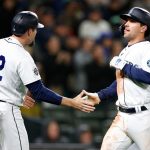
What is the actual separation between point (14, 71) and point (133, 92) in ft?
3.85

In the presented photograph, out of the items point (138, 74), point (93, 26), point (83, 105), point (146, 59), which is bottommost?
point (93, 26)

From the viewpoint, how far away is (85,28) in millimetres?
12234

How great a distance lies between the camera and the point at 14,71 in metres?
6.43

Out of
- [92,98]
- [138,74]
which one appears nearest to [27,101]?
[92,98]

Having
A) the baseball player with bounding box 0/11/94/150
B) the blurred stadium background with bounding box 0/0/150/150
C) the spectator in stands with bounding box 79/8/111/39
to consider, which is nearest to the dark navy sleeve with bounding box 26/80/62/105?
the baseball player with bounding box 0/11/94/150

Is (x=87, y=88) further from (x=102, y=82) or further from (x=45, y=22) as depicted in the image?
(x=45, y=22)

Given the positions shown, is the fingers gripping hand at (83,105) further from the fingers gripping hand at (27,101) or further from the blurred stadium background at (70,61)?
the blurred stadium background at (70,61)

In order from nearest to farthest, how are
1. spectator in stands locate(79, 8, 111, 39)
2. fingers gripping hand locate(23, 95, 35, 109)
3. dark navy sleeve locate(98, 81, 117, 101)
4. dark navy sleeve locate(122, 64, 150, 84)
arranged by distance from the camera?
dark navy sleeve locate(122, 64, 150, 84) < fingers gripping hand locate(23, 95, 35, 109) < dark navy sleeve locate(98, 81, 117, 101) < spectator in stands locate(79, 8, 111, 39)

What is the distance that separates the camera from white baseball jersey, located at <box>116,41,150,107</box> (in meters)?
6.47

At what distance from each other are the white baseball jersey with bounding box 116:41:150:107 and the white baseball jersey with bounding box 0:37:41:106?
88 cm

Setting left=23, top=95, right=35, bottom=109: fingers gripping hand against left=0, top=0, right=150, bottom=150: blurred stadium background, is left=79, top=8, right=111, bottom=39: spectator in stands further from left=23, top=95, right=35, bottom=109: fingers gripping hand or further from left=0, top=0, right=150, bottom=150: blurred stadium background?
left=23, top=95, right=35, bottom=109: fingers gripping hand

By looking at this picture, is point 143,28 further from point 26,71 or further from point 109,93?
point 26,71

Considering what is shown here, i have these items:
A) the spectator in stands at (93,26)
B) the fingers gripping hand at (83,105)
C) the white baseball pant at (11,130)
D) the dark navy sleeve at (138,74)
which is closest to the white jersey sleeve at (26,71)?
the white baseball pant at (11,130)

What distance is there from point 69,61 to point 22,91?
16.0 feet
